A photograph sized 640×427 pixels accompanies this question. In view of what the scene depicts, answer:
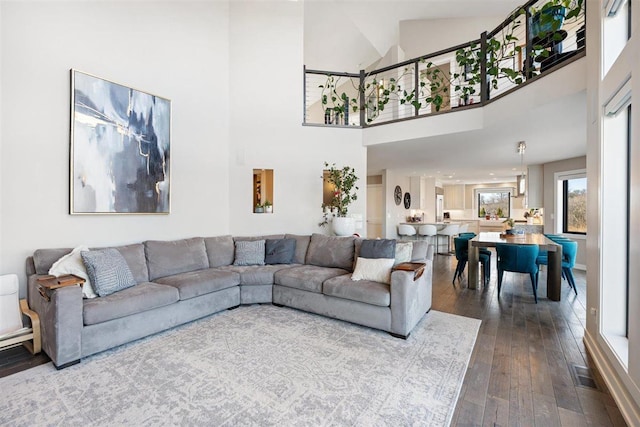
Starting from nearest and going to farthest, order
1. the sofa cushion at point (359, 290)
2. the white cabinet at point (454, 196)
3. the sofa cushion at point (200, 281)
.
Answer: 1. the sofa cushion at point (359, 290)
2. the sofa cushion at point (200, 281)
3. the white cabinet at point (454, 196)

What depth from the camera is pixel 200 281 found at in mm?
3416

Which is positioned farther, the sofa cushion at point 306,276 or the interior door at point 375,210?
the interior door at point 375,210

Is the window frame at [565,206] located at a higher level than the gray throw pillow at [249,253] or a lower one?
higher

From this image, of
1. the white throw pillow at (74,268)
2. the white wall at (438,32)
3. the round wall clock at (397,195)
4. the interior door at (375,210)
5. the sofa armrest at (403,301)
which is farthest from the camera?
the interior door at (375,210)

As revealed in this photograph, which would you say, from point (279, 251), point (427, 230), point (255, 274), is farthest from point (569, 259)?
point (255, 274)

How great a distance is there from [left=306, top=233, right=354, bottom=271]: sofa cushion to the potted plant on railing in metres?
0.61

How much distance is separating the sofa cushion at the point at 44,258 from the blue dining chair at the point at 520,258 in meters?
5.46

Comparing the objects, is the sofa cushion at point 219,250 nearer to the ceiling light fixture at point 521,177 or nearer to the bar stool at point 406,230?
the ceiling light fixture at point 521,177

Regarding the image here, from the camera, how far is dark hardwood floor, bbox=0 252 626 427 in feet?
6.03

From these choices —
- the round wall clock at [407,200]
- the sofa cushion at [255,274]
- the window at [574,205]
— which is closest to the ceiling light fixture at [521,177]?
the window at [574,205]

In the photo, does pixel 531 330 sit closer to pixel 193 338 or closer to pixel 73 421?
pixel 193 338

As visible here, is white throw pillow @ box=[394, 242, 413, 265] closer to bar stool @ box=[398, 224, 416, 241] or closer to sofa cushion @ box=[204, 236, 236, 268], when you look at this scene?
sofa cushion @ box=[204, 236, 236, 268]

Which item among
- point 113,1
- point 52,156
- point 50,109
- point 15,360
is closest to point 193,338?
point 15,360

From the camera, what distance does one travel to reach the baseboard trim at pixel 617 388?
5.73ft
